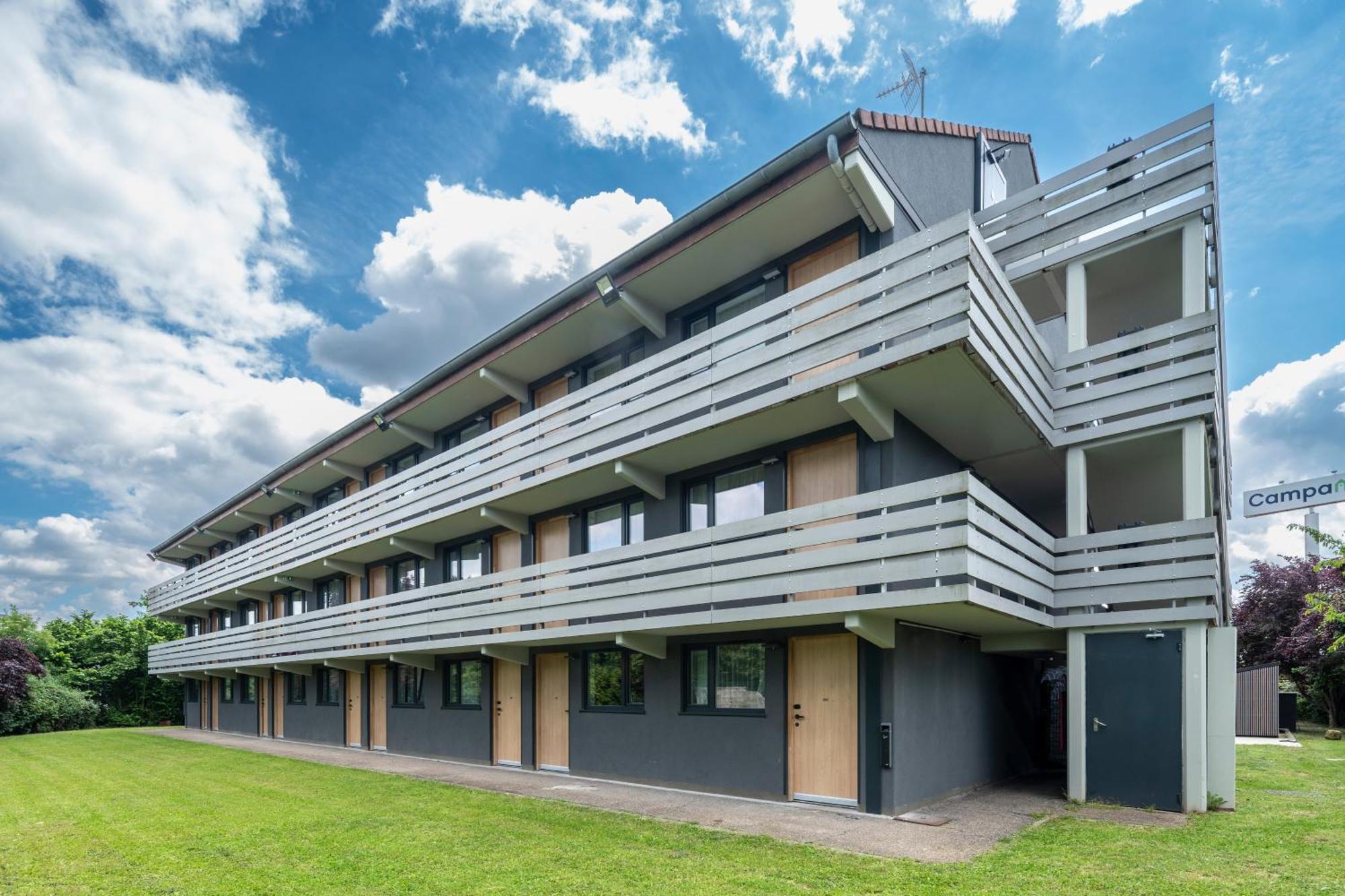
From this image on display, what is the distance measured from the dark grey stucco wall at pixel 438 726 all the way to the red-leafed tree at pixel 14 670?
19077 millimetres

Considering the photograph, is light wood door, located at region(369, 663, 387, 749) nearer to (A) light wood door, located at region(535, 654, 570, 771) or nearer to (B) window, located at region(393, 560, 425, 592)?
(B) window, located at region(393, 560, 425, 592)

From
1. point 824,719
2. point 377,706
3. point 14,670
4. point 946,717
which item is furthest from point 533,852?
point 14,670

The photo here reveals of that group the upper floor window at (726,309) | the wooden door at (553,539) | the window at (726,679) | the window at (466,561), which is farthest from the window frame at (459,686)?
the upper floor window at (726,309)

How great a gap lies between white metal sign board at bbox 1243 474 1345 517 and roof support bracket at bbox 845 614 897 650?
67.9ft

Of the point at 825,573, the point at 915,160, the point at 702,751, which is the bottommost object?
the point at 702,751

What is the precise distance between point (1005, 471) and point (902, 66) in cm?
869

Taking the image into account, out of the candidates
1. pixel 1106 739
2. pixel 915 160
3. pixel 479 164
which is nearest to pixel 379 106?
pixel 479 164

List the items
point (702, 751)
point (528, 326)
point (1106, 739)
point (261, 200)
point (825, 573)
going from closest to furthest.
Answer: point (825, 573), point (1106, 739), point (702, 751), point (261, 200), point (528, 326)

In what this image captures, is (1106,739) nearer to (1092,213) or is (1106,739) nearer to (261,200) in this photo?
(1092,213)

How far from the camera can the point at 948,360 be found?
10.1 metres

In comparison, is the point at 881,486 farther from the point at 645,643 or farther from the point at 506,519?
the point at 506,519

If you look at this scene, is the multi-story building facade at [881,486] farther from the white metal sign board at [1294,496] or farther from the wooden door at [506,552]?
the white metal sign board at [1294,496]

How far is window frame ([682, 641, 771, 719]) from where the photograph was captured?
499 inches

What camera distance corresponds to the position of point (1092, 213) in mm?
12336
